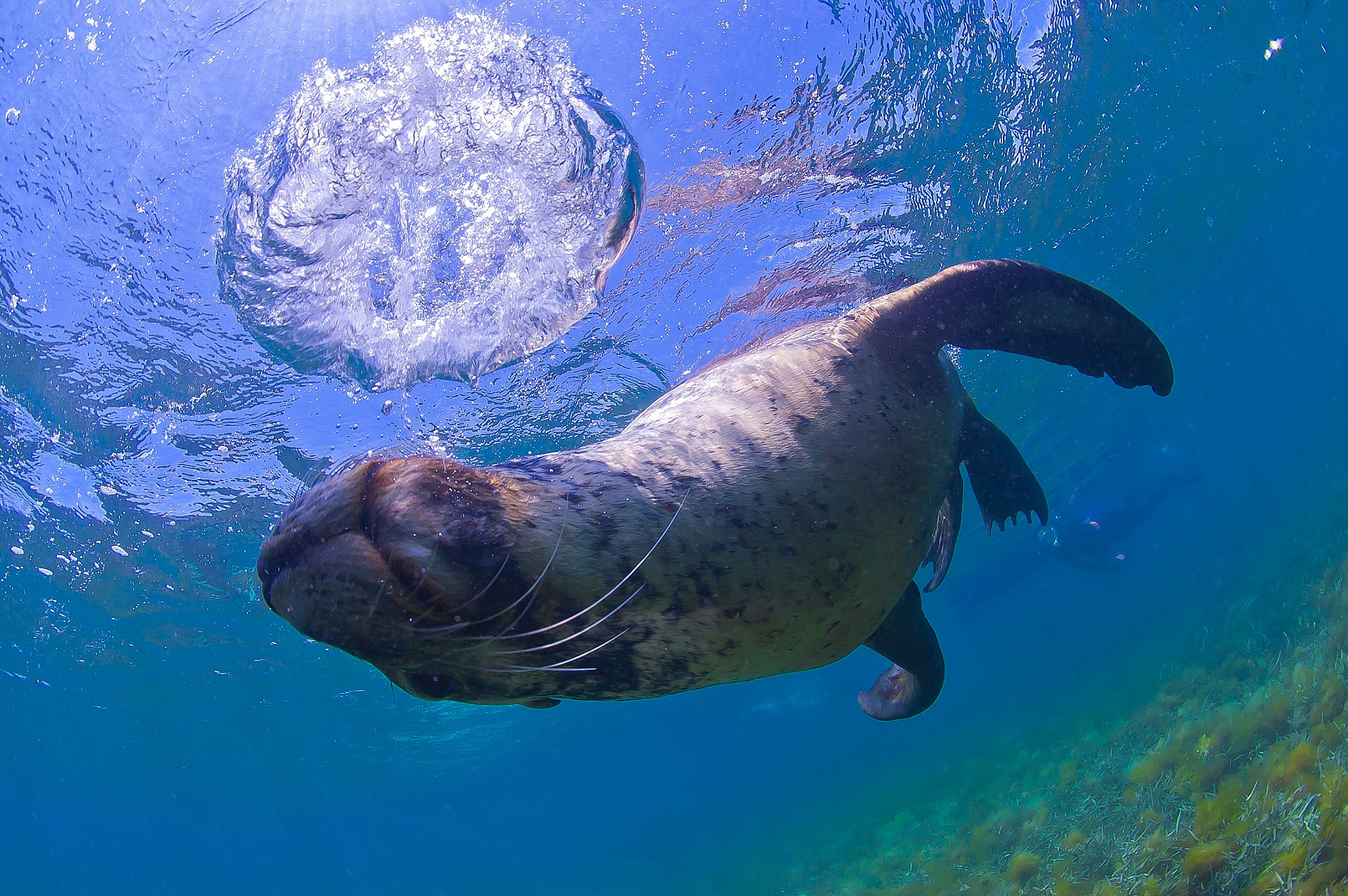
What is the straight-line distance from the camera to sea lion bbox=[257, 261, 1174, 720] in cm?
161

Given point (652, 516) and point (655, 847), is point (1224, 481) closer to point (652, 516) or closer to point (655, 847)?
point (652, 516)

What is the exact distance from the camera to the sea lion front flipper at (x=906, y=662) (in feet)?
13.8

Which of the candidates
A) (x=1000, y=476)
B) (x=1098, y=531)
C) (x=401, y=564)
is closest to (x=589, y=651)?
(x=401, y=564)

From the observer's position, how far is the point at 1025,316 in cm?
402

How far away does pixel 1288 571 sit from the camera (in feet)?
78.5

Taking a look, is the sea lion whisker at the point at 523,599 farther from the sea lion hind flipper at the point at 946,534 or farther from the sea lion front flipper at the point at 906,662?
the sea lion hind flipper at the point at 946,534

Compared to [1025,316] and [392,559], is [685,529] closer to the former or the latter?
[392,559]

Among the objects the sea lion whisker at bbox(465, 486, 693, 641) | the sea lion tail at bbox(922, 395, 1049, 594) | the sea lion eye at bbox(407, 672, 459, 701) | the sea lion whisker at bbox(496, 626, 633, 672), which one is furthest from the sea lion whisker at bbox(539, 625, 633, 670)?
the sea lion tail at bbox(922, 395, 1049, 594)

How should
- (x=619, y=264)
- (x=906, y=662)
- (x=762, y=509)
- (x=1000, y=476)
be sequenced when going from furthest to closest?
(x=619, y=264) → (x=1000, y=476) → (x=906, y=662) → (x=762, y=509)

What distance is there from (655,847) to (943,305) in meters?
104

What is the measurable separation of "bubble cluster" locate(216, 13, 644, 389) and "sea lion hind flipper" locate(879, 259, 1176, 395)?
11.7 ft

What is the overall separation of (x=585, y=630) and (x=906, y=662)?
11.3ft

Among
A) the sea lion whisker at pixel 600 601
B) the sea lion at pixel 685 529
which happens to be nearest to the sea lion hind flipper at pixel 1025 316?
the sea lion at pixel 685 529

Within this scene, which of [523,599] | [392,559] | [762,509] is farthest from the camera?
[762,509]
